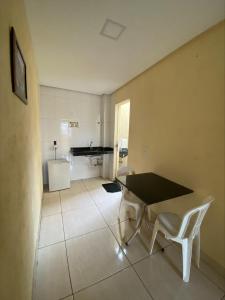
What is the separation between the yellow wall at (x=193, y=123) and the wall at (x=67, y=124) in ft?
5.92

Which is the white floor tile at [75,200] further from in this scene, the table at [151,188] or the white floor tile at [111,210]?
the table at [151,188]

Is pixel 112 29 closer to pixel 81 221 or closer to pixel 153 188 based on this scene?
pixel 153 188

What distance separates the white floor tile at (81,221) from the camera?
6.20 feet

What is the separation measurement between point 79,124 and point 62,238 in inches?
102

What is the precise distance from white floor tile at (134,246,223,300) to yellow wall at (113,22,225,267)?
28 centimetres

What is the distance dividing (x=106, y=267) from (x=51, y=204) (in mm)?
1561

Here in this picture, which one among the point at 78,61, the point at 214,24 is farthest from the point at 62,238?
the point at 214,24

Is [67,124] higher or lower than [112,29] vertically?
lower

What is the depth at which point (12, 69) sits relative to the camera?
2.67 feet

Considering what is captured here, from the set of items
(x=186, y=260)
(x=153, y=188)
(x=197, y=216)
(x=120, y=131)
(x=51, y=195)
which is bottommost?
(x=51, y=195)

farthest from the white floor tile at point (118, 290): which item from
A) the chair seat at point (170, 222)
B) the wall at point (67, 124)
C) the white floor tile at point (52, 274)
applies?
the wall at point (67, 124)

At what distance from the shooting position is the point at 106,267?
1406mm

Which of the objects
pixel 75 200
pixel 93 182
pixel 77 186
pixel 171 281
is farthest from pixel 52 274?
pixel 93 182

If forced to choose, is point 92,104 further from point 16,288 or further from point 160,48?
point 16,288
